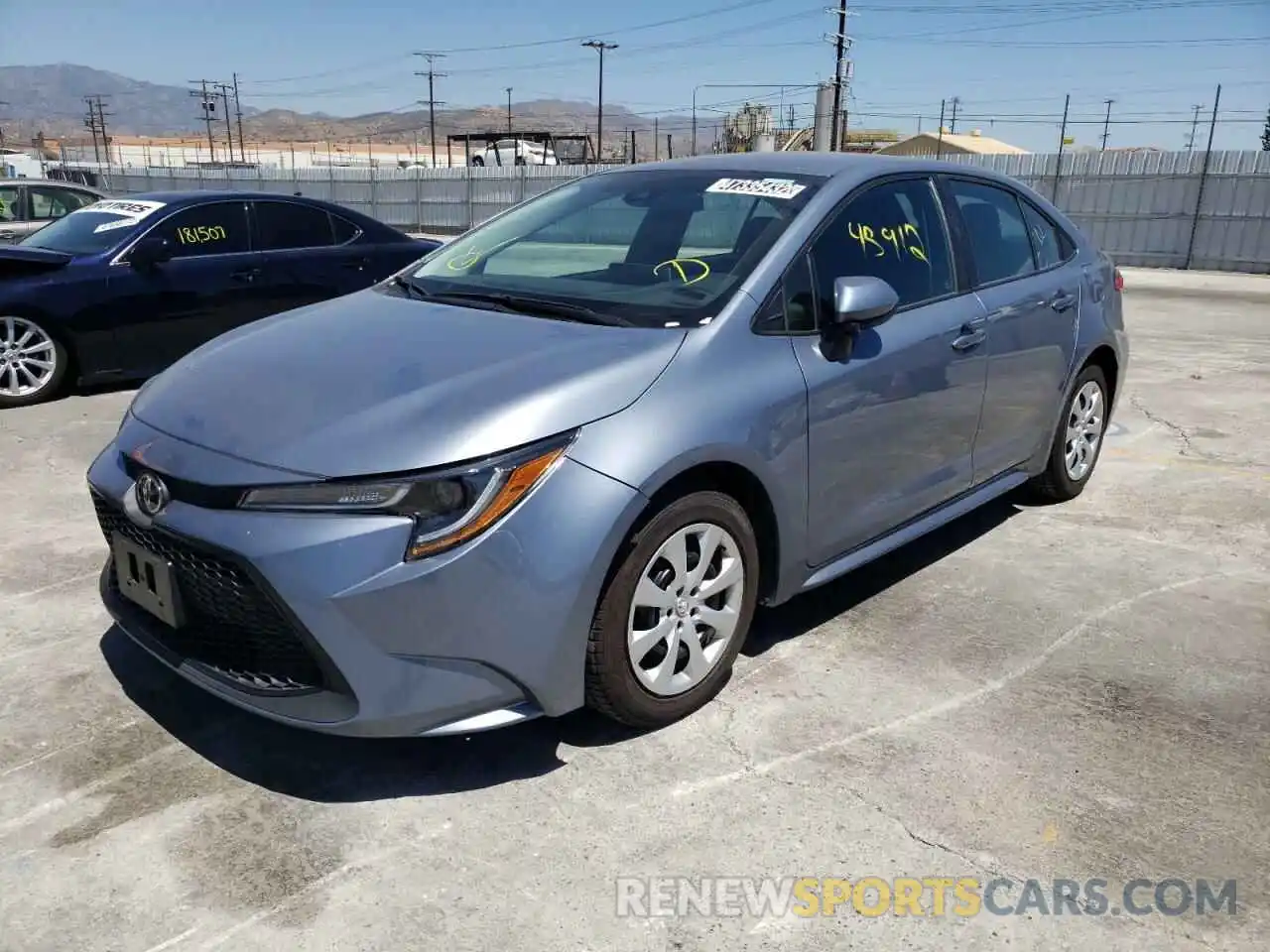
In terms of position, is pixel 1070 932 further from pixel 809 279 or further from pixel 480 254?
pixel 480 254

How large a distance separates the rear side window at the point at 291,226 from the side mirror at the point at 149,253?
0.77 meters

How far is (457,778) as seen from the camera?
2711 millimetres

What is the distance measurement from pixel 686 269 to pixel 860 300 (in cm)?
57

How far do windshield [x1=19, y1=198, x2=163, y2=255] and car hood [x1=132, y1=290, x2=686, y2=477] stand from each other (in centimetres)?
458

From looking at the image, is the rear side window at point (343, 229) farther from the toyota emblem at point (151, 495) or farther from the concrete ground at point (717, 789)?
the toyota emblem at point (151, 495)

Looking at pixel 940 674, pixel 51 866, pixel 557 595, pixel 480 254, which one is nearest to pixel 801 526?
pixel 940 674

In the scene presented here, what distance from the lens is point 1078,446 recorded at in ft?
16.3

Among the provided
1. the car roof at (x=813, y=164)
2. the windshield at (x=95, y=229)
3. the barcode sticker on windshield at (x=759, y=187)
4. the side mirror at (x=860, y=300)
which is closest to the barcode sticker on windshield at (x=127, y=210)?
the windshield at (x=95, y=229)

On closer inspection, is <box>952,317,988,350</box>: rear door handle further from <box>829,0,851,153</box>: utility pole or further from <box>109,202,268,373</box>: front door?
<box>829,0,851,153</box>: utility pole

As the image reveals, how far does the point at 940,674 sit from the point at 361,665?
189cm

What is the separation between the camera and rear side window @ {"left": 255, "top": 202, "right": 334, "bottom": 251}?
7.61 metres

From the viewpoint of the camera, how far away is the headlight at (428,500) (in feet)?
7.68

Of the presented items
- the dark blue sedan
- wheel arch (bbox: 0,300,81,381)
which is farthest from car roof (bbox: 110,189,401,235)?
wheel arch (bbox: 0,300,81,381)

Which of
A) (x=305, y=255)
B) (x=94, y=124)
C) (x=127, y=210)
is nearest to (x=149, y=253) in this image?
(x=127, y=210)
